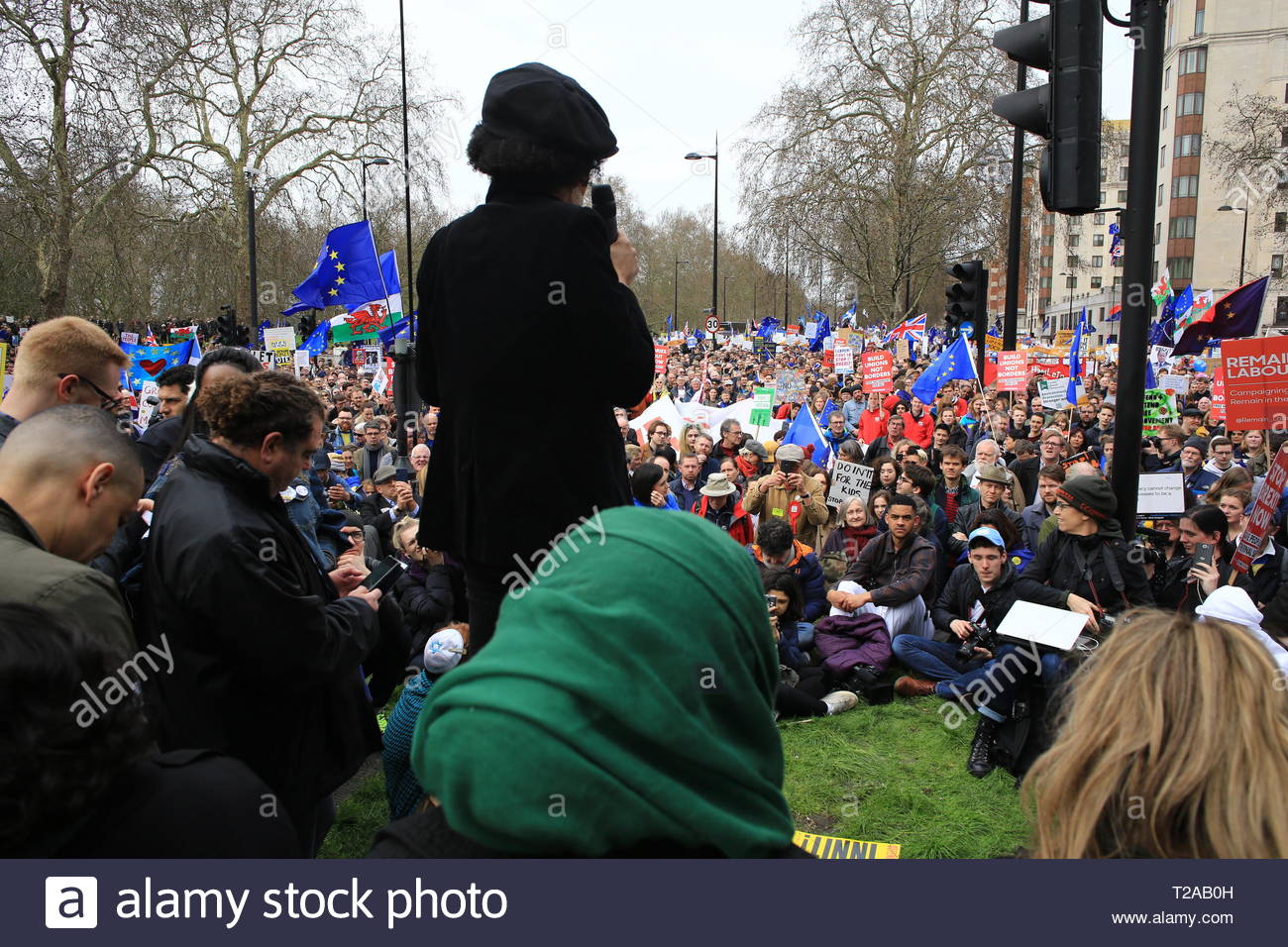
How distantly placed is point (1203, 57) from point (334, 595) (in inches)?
2921

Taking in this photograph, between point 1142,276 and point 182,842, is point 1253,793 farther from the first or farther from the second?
point 1142,276

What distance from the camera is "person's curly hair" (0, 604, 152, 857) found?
47.7 inches

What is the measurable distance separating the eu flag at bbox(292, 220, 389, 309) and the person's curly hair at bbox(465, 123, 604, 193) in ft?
42.3

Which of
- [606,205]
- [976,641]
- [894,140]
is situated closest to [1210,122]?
[894,140]

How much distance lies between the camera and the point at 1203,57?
6078cm

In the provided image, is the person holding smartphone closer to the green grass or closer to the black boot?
the black boot

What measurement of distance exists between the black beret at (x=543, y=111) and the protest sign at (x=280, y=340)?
17.3 meters

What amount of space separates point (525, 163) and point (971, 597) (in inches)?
201

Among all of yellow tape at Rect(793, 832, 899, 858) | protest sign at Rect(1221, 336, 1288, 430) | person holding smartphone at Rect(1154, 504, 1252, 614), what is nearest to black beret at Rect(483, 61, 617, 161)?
yellow tape at Rect(793, 832, 899, 858)

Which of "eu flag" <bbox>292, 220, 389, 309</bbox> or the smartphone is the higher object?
"eu flag" <bbox>292, 220, 389, 309</bbox>

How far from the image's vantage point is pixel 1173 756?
1396mm

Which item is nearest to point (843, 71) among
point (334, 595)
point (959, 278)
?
point (959, 278)

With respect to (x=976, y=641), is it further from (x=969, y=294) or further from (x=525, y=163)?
(x=969, y=294)

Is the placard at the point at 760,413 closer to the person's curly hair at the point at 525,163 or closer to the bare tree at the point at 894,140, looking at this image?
the person's curly hair at the point at 525,163
